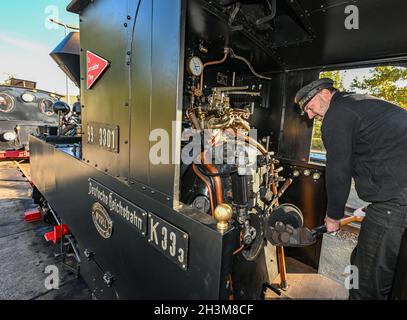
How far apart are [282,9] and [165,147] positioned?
156cm

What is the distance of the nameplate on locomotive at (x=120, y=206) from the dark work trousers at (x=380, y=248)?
1.56 meters

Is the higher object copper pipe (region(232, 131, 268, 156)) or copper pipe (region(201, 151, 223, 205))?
copper pipe (region(232, 131, 268, 156))

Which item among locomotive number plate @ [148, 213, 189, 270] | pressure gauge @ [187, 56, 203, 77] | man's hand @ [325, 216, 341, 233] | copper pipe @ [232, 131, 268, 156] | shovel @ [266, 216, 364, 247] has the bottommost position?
shovel @ [266, 216, 364, 247]

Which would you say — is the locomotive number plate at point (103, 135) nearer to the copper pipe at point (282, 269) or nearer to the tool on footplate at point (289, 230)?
the tool on footplate at point (289, 230)

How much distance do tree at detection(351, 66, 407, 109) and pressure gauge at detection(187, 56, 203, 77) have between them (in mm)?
3572

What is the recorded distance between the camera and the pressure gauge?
2.11 m

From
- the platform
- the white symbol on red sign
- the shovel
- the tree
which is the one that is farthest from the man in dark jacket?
the tree

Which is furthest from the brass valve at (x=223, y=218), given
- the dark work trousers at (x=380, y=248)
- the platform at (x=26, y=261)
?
the platform at (x=26, y=261)

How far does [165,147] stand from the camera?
1165mm

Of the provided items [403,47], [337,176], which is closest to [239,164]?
[337,176]

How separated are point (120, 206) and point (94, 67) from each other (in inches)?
44.9

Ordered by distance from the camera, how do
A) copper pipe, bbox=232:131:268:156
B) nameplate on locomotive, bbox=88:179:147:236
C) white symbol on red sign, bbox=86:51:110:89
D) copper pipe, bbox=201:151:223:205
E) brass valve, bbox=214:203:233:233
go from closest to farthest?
brass valve, bbox=214:203:233:233, nameplate on locomotive, bbox=88:179:147:236, white symbol on red sign, bbox=86:51:110:89, copper pipe, bbox=201:151:223:205, copper pipe, bbox=232:131:268:156

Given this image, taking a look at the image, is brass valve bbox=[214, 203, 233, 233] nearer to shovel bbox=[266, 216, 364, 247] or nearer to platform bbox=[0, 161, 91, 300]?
shovel bbox=[266, 216, 364, 247]

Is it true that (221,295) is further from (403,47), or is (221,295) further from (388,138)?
(403,47)
